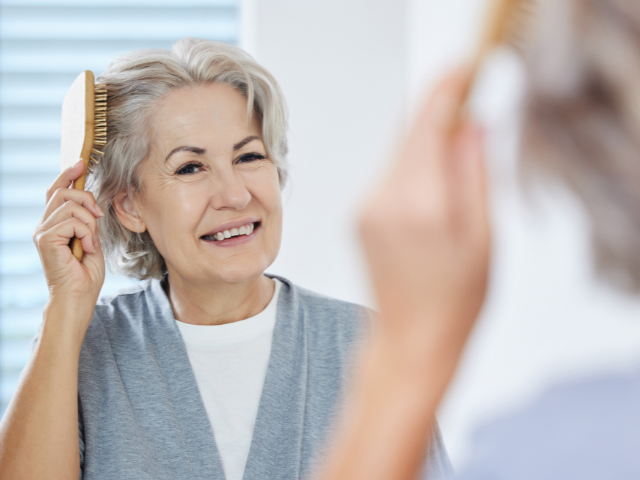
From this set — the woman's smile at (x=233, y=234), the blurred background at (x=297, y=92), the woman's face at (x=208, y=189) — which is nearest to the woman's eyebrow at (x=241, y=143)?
the woman's face at (x=208, y=189)

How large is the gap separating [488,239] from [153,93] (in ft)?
3.50

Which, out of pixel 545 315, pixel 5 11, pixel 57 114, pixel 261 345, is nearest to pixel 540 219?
pixel 261 345

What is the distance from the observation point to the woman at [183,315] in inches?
42.4

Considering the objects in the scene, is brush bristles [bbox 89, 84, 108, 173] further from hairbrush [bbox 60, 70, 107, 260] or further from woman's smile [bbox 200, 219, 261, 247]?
woman's smile [bbox 200, 219, 261, 247]

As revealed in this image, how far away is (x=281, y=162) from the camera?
1338 millimetres

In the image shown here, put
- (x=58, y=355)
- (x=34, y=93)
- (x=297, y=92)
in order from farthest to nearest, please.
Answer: (x=34, y=93), (x=297, y=92), (x=58, y=355)

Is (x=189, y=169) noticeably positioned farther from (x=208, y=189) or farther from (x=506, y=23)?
(x=506, y=23)

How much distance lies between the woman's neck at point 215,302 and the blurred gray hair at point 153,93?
244 millimetres

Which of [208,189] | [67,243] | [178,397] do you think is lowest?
[178,397]

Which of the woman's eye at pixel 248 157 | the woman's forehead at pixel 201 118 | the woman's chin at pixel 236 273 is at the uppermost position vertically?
the woman's forehead at pixel 201 118

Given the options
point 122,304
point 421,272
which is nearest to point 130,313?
point 122,304

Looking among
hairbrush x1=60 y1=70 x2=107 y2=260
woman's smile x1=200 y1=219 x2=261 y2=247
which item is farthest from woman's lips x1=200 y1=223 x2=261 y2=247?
hairbrush x1=60 y1=70 x2=107 y2=260

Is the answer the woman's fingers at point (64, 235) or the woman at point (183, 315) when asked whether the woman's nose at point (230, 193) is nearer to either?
the woman at point (183, 315)

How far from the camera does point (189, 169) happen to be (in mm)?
1251
